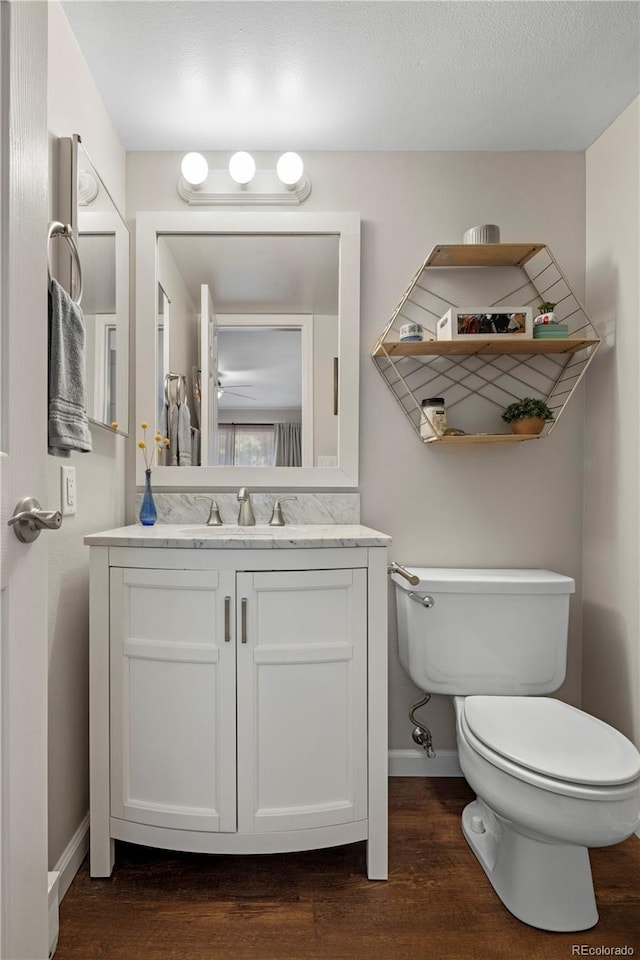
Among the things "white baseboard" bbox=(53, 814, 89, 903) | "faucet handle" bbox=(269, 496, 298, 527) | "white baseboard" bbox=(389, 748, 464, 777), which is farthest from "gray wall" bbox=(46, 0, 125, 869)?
"white baseboard" bbox=(389, 748, 464, 777)

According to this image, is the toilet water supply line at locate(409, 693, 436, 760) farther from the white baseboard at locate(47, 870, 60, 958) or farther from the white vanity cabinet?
the white baseboard at locate(47, 870, 60, 958)

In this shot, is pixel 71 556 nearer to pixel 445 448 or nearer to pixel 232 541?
pixel 232 541

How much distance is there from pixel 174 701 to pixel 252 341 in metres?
1.22

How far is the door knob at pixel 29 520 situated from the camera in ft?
2.28

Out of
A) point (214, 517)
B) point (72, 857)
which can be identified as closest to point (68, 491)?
point (214, 517)

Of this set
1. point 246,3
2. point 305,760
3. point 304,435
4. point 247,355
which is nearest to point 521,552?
point 304,435

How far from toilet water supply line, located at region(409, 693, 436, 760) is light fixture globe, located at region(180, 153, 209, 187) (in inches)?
76.0

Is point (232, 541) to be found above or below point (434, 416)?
below

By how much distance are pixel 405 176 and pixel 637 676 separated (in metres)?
1.85

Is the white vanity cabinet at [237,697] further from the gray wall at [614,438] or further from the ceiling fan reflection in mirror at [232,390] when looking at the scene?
the gray wall at [614,438]

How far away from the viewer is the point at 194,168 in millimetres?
1921

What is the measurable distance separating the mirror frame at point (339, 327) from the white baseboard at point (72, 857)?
107cm

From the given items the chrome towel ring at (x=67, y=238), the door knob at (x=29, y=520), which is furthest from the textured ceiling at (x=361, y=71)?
the door knob at (x=29, y=520)

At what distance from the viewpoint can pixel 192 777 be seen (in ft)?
4.71
